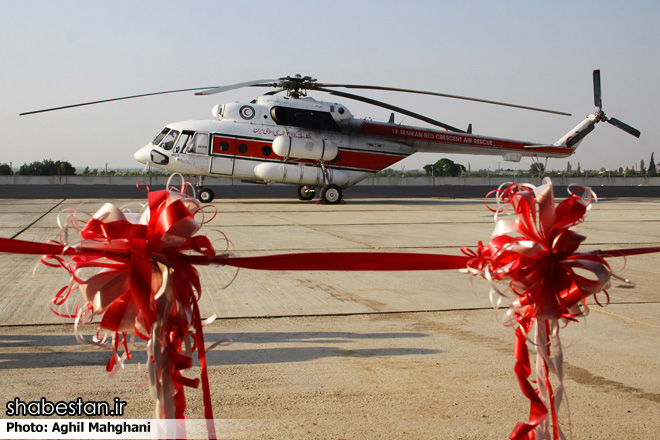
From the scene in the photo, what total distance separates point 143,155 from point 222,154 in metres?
2.46

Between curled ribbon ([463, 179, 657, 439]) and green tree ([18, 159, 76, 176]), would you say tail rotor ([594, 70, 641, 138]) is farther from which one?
green tree ([18, 159, 76, 176])

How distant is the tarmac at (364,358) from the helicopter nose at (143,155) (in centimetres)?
1230

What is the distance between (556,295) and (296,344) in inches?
105

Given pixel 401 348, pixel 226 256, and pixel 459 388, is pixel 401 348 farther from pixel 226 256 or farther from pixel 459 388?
pixel 226 256

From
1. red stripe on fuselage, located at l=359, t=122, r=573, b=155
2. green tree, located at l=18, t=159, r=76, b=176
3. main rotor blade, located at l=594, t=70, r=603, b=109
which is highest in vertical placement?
main rotor blade, located at l=594, t=70, r=603, b=109

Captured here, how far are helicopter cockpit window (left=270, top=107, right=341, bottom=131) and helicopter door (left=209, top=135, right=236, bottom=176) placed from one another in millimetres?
1546

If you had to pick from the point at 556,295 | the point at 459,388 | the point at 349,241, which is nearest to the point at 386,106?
the point at 349,241

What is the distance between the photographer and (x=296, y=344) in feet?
14.5

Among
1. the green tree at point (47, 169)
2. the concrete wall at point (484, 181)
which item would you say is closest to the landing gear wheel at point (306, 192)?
the concrete wall at point (484, 181)

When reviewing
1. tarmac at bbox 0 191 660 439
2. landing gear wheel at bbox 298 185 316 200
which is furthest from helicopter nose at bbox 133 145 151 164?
tarmac at bbox 0 191 660 439

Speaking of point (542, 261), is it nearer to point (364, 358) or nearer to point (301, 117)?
point (364, 358)

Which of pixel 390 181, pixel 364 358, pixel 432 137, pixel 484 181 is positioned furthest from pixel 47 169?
pixel 364 358

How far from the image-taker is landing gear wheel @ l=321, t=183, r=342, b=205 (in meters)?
20.2

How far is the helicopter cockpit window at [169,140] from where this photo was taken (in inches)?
761
